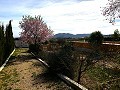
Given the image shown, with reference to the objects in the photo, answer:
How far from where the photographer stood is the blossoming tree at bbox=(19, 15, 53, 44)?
1379 inches

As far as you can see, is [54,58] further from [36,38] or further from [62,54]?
[36,38]

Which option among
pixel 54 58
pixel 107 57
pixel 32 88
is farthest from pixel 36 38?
pixel 32 88

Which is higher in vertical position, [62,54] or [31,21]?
[31,21]

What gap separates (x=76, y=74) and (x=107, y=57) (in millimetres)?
8781

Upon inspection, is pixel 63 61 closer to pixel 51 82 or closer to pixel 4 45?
pixel 51 82

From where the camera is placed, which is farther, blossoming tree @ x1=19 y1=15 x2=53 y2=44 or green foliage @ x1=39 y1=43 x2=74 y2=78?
blossoming tree @ x1=19 y1=15 x2=53 y2=44

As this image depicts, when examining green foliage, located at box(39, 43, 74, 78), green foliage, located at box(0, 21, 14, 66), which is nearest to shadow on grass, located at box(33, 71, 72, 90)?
green foliage, located at box(39, 43, 74, 78)

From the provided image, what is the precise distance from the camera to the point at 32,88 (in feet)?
36.7

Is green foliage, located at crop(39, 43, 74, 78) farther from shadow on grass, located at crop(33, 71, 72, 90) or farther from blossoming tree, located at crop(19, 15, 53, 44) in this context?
blossoming tree, located at crop(19, 15, 53, 44)

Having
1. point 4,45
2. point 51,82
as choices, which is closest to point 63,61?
point 51,82

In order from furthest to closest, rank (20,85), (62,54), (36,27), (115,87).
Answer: (36,27)
(62,54)
(20,85)
(115,87)

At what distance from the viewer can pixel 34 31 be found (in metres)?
34.9

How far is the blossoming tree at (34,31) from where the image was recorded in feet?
115

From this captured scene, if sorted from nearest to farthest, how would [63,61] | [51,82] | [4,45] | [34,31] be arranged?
1. [51,82]
2. [63,61]
3. [4,45]
4. [34,31]
